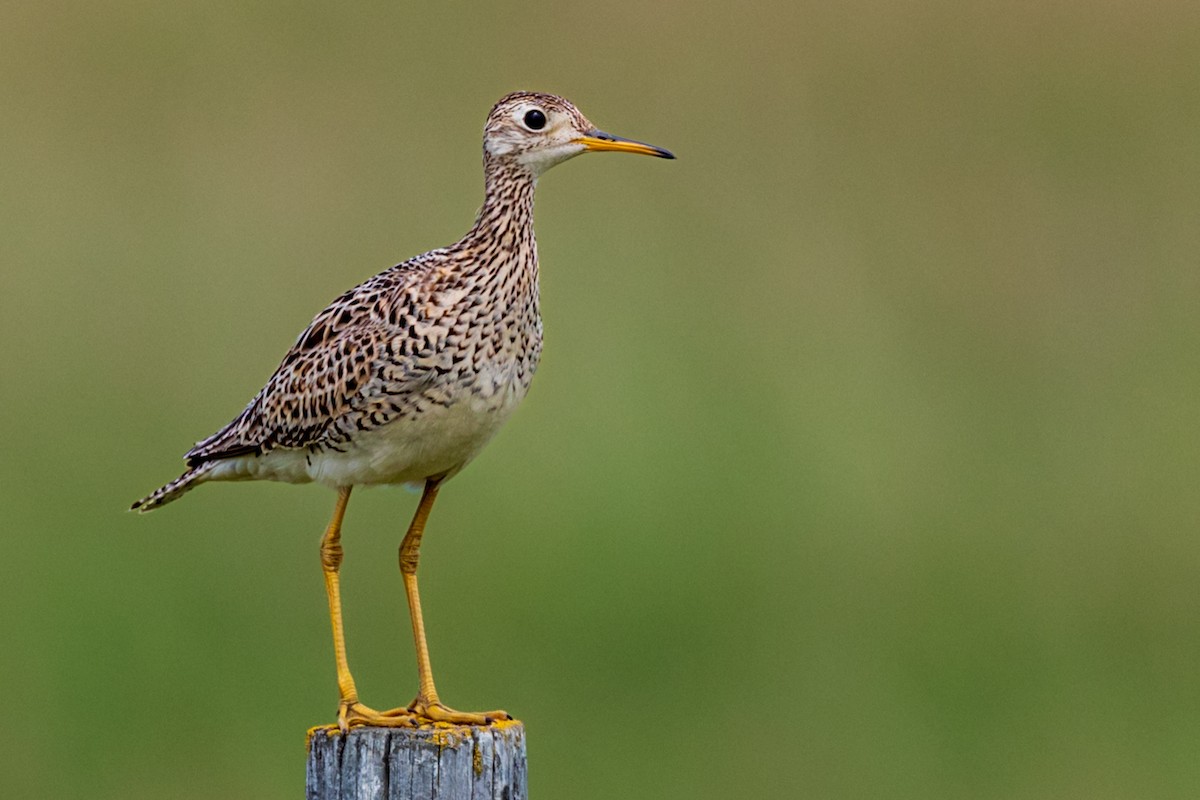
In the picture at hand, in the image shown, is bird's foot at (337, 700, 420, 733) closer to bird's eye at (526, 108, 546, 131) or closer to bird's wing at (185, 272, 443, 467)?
bird's wing at (185, 272, 443, 467)

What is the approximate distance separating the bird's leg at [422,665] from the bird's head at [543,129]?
149 cm

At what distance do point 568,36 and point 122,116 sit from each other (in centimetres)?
429

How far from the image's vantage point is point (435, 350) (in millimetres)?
9195

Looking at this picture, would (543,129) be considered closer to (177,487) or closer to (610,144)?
(610,144)

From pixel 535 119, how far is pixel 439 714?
255cm

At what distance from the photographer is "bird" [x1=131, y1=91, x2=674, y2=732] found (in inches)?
362

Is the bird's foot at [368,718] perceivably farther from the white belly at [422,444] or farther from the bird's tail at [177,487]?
the bird's tail at [177,487]

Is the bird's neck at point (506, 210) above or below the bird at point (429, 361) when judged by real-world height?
above

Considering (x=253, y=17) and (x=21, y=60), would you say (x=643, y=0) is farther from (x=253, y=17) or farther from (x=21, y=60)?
(x=21, y=60)

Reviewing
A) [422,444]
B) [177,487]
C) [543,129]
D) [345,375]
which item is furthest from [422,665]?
[543,129]

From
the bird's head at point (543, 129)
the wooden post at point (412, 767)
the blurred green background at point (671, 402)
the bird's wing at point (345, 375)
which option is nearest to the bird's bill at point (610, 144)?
the bird's head at point (543, 129)

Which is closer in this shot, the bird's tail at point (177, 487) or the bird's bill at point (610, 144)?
the bird's bill at point (610, 144)

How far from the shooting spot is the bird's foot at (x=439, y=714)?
8789mm

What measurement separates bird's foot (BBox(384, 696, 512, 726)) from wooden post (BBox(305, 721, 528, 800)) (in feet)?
3.26
